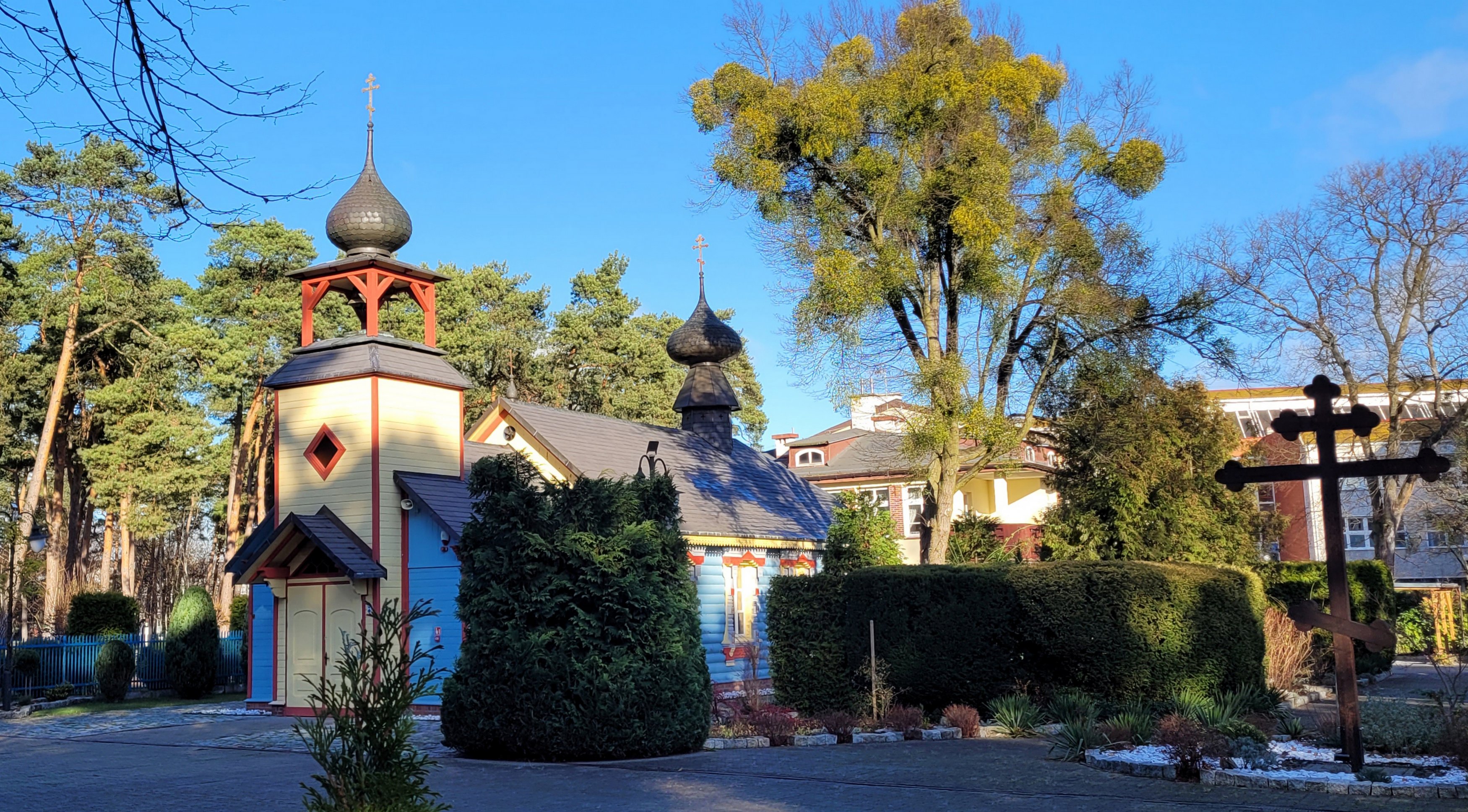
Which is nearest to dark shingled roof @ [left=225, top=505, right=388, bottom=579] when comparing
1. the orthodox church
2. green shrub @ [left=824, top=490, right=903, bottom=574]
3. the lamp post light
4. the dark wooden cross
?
the orthodox church

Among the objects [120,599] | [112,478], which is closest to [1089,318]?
[120,599]

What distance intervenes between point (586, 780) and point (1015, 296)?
12.0 metres

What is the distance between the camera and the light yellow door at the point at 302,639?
20.2m

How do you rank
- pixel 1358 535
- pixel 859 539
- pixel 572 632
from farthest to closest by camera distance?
pixel 1358 535 < pixel 859 539 < pixel 572 632

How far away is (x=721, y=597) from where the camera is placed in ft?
77.2

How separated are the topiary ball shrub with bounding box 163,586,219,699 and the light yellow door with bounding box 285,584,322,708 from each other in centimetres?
501

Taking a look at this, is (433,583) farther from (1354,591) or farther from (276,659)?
(1354,591)

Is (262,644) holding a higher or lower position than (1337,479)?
lower

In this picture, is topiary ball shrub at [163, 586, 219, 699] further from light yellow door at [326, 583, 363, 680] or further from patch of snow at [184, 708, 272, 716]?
light yellow door at [326, 583, 363, 680]

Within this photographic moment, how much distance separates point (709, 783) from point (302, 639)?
12.1 meters

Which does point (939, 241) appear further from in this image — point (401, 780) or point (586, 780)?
point (401, 780)

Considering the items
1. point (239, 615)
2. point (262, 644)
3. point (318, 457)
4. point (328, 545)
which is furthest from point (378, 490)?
point (239, 615)

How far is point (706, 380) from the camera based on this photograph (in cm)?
2955

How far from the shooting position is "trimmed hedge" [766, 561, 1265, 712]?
14.5 meters
